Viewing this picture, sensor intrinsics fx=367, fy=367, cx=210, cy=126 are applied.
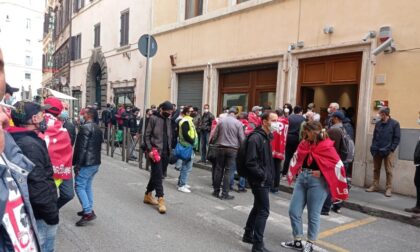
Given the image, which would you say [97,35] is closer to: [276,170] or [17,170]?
[276,170]

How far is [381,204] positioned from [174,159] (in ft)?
13.8

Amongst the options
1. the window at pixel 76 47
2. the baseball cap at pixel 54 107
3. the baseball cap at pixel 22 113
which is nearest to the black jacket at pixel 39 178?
the baseball cap at pixel 22 113

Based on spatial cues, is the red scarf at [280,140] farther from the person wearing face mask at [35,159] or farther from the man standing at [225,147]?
the person wearing face mask at [35,159]

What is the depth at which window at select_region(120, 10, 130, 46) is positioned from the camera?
742 inches

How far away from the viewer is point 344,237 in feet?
17.5

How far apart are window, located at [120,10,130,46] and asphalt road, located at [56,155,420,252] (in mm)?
12968

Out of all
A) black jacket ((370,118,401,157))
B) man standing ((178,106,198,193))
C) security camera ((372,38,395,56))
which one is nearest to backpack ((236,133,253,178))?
man standing ((178,106,198,193))

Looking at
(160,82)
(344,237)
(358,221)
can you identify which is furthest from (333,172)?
(160,82)

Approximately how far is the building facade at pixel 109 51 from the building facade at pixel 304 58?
8.11 feet

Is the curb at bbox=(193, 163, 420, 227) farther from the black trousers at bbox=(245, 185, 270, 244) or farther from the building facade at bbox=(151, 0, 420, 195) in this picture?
the black trousers at bbox=(245, 185, 270, 244)

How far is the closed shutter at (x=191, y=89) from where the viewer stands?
1435 centimetres

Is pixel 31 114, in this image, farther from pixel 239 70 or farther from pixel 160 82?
pixel 160 82

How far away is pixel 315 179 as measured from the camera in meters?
4.51

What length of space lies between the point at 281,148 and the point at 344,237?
2.92 meters
